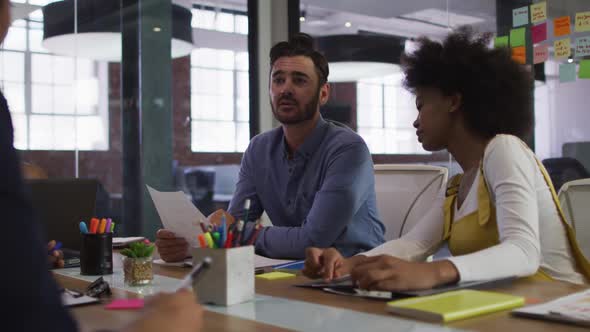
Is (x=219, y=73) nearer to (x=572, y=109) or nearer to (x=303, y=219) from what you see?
(x=572, y=109)

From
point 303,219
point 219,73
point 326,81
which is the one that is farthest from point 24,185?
point 219,73

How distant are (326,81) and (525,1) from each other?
1.59 meters

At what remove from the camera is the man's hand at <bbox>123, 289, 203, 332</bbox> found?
0.67 meters

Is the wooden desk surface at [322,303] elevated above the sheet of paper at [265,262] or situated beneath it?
elevated above

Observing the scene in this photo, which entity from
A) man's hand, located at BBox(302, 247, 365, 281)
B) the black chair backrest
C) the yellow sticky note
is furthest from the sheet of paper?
the black chair backrest

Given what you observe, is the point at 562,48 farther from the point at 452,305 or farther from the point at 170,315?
the point at 170,315

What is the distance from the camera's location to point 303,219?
2230 millimetres

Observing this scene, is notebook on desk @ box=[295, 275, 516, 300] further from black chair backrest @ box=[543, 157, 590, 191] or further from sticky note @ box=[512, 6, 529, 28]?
sticky note @ box=[512, 6, 529, 28]

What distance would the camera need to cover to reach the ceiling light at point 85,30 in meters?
4.04

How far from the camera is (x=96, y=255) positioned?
163 cm

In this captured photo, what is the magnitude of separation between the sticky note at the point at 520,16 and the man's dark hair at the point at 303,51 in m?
1.52

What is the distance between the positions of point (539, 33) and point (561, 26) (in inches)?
4.4

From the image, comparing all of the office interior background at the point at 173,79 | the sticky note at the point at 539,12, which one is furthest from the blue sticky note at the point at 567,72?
the office interior background at the point at 173,79

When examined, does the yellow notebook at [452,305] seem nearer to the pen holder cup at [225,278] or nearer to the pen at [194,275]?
the pen holder cup at [225,278]
